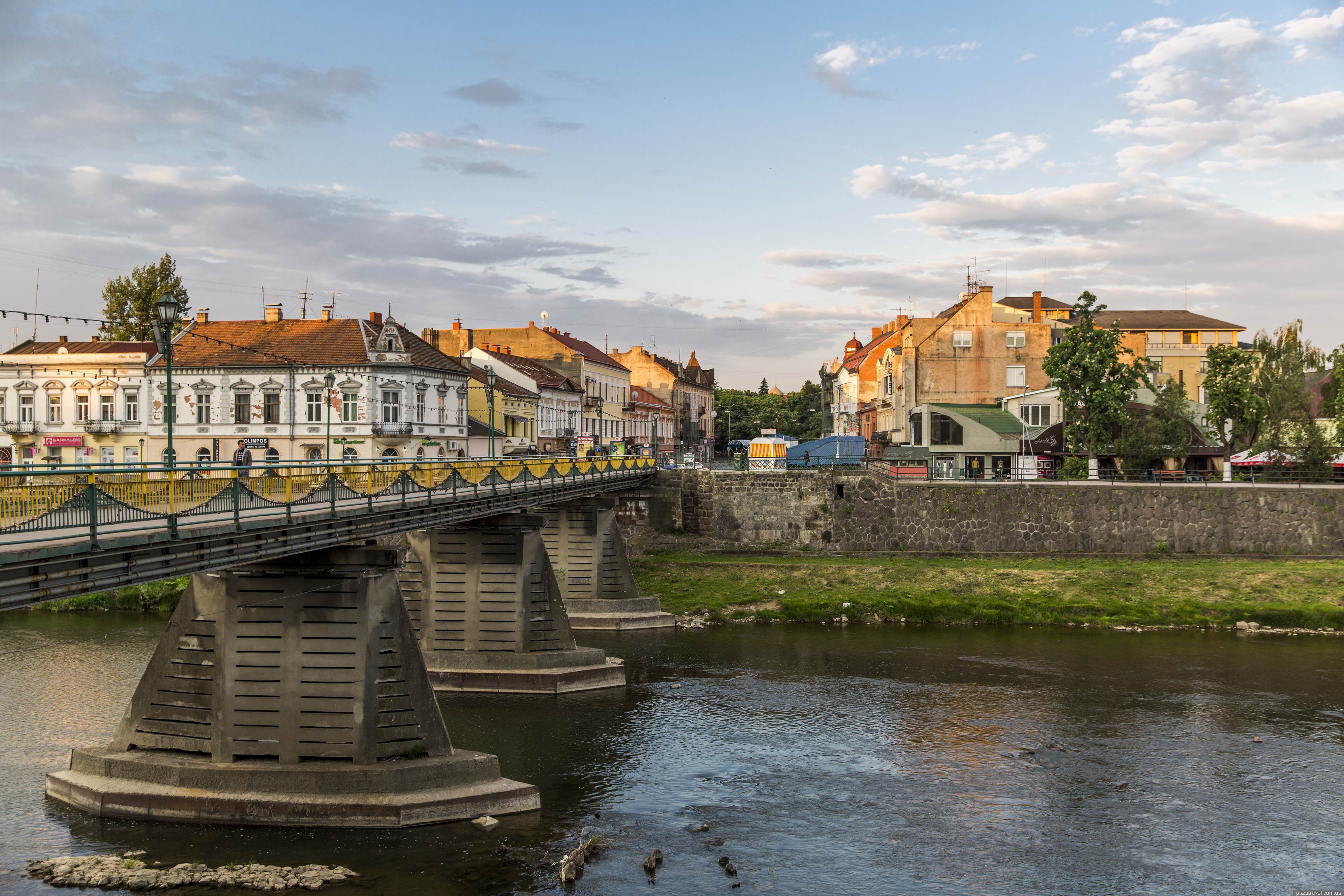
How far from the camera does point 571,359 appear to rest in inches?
3994

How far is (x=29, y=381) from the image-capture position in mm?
60938

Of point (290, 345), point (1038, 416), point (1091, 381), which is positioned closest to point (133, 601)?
point (290, 345)

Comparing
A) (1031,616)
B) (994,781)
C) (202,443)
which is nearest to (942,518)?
(1031,616)

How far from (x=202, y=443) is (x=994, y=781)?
53.6 m

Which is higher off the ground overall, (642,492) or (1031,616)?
(642,492)

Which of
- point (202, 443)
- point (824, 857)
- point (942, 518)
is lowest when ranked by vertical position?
point (824, 857)

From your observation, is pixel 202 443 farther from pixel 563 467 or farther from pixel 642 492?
pixel 563 467

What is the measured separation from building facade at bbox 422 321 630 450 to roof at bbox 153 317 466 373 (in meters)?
23.2

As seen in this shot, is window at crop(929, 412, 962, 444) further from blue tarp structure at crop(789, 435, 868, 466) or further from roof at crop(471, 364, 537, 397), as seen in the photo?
roof at crop(471, 364, 537, 397)

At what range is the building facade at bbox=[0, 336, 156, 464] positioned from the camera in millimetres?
60688

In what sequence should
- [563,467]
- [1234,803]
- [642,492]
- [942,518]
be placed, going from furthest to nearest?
1. [642,492]
2. [942,518]
3. [563,467]
4. [1234,803]

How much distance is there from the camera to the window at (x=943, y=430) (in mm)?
73438

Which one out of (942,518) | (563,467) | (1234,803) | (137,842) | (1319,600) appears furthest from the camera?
(942,518)

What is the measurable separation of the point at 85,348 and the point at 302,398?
12.8m
